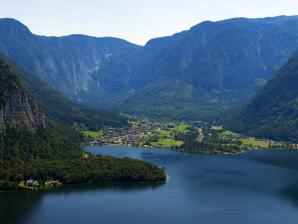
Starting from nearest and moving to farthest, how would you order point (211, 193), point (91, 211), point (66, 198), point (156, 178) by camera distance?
point (91, 211)
point (66, 198)
point (211, 193)
point (156, 178)

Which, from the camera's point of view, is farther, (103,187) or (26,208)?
(103,187)

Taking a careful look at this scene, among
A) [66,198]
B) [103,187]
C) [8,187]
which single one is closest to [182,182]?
[103,187]

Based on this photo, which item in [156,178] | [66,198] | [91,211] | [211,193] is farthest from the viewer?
[156,178]

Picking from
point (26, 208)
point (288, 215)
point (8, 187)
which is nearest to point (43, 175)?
point (8, 187)

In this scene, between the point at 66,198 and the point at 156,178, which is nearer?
the point at 66,198

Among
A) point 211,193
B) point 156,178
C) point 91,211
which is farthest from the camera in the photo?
point 156,178

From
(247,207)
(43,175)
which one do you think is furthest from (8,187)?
(247,207)

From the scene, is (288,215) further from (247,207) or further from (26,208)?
(26,208)

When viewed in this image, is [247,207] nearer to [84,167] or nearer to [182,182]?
[182,182]
